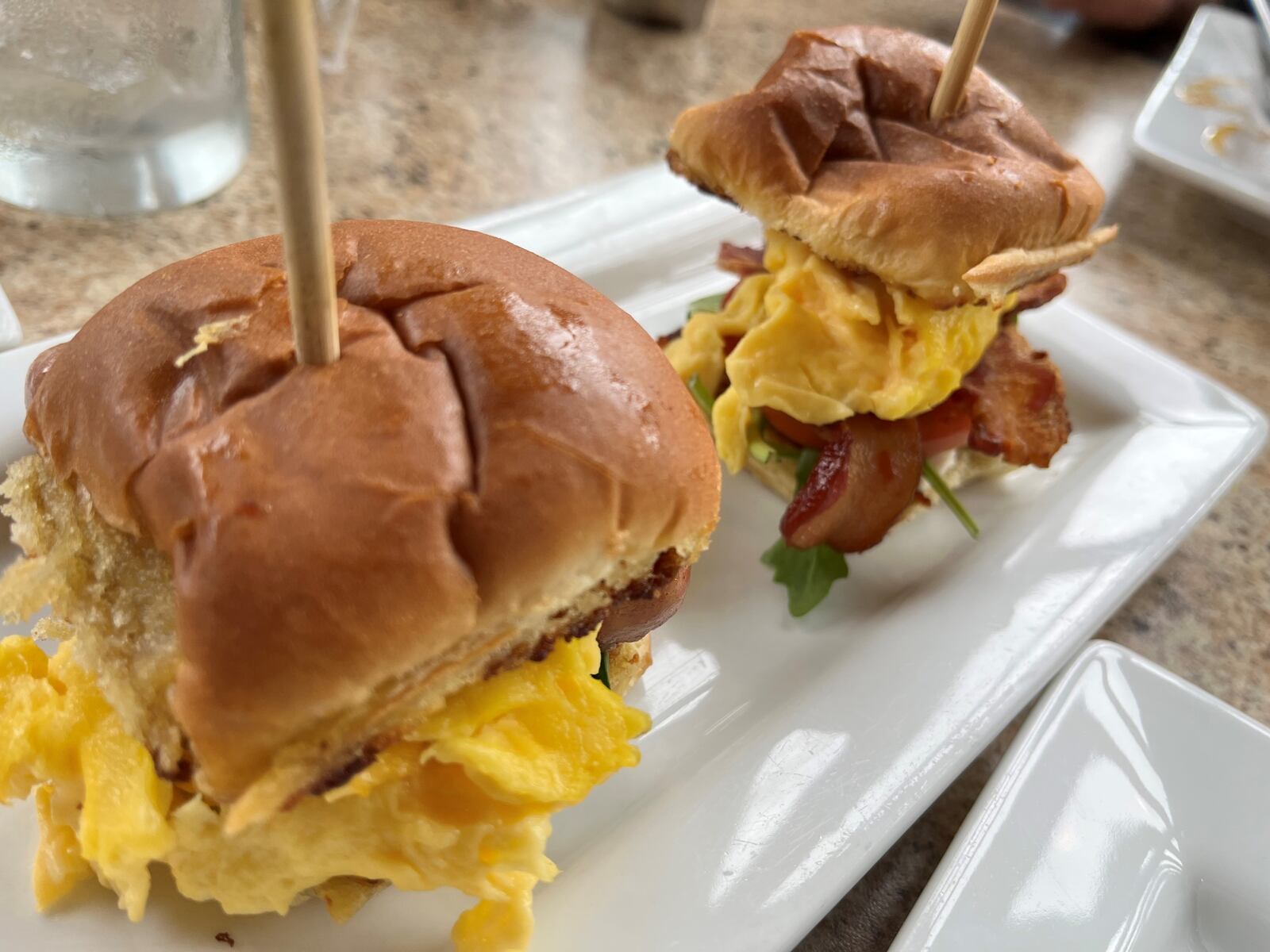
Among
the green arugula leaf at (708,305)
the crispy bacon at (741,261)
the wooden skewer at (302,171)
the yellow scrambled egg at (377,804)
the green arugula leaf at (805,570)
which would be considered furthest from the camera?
the green arugula leaf at (708,305)

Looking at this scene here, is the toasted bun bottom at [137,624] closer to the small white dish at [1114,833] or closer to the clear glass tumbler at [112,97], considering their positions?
the small white dish at [1114,833]

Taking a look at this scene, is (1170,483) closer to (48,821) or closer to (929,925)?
(929,925)

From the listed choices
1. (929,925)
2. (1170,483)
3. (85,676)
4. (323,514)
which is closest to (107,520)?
(85,676)

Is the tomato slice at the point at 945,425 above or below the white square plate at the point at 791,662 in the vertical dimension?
above

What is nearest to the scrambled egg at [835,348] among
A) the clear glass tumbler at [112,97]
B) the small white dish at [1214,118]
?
the clear glass tumbler at [112,97]

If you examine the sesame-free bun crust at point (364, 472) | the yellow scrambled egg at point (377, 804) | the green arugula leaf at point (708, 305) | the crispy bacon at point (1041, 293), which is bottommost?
the green arugula leaf at point (708, 305)
